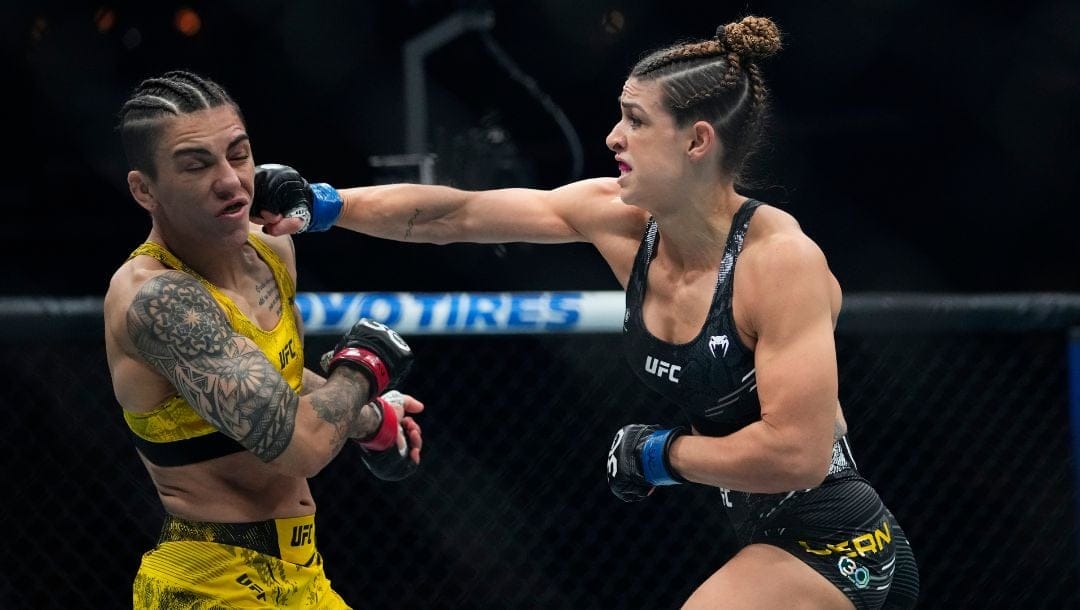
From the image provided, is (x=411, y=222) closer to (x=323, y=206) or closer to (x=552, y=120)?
(x=323, y=206)

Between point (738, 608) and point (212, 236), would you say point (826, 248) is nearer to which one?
point (738, 608)

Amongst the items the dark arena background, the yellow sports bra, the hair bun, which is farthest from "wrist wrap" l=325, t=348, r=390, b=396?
the dark arena background

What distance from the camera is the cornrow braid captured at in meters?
2.02

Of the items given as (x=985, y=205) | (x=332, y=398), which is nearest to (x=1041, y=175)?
(x=985, y=205)

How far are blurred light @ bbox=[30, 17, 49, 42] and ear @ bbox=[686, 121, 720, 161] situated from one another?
195 cm

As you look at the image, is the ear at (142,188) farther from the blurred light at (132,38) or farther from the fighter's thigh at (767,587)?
the blurred light at (132,38)

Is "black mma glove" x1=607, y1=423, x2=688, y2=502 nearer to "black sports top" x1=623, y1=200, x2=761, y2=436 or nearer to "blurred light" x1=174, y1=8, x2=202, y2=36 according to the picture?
"black sports top" x1=623, y1=200, x2=761, y2=436

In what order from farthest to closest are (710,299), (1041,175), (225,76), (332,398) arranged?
1. (1041,175)
2. (225,76)
3. (710,299)
4. (332,398)

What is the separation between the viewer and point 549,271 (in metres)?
3.43

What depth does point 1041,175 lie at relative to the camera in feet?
12.1

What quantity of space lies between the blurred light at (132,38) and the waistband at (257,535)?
5.71ft

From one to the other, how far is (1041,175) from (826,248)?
2.20 feet

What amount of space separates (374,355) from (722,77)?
72cm

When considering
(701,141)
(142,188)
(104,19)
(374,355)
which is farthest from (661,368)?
(104,19)
